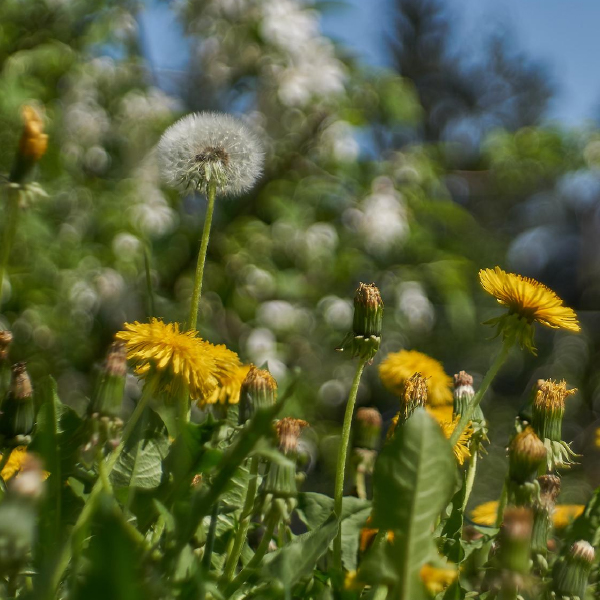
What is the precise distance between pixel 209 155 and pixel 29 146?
0.23 metres

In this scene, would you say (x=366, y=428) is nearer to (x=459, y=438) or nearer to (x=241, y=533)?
(x=459, y=438)

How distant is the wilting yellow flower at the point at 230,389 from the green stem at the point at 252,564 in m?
0.17

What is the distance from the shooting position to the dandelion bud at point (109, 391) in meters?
0.45

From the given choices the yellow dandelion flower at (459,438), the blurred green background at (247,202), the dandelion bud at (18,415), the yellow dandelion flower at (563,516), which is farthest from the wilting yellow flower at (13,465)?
the blurred green background at (247,202)

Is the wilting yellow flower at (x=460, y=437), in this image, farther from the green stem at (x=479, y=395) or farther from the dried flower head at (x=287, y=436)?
the dried flower head at (x=287, y=436)

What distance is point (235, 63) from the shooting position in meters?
3.52

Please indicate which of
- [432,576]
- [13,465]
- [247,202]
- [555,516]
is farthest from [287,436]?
[247,202]

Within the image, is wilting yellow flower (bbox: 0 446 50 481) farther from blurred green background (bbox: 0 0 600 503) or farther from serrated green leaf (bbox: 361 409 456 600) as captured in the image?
blurred green background (bbox: 0 0 600 503)

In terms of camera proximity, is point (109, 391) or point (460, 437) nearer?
point (109, 391)

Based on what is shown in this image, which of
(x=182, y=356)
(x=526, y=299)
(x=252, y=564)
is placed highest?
(x=526, y=299)

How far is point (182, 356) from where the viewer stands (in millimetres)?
539

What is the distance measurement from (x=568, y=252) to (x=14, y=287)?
3.13 m

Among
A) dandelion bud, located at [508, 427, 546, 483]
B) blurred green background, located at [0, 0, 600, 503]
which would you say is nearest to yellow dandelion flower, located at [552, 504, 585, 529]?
dandelion bud, located at [508, 427, 546, 483]

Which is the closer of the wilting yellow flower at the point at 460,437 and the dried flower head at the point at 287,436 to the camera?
the dried flower head at the point at 287,436
